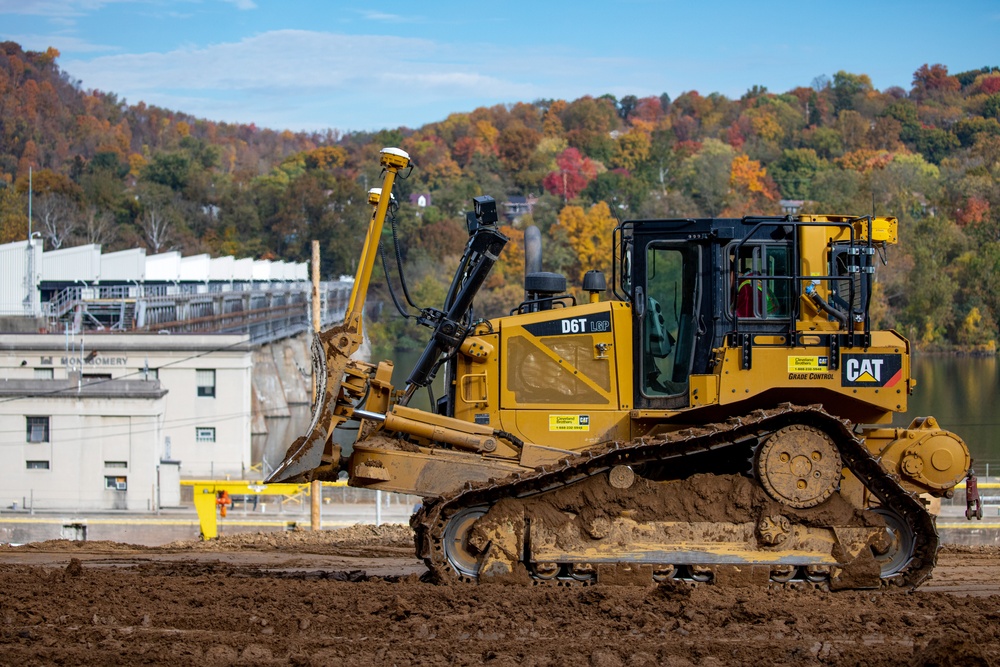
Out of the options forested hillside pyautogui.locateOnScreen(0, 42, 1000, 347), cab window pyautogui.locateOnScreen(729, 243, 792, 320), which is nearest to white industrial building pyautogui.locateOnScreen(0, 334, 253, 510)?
cab window pyautogui.locateOnScreen(729, 243, 792, 320)

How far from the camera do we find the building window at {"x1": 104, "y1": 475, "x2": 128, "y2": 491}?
2953cm

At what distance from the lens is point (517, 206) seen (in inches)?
4564

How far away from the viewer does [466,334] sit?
35.6ft

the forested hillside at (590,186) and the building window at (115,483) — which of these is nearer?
the building window at (115,483)

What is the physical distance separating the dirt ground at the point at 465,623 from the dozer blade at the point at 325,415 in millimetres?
1061

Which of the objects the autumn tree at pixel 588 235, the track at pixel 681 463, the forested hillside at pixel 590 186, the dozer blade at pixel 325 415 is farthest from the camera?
the autumn tree at pixel 588 235

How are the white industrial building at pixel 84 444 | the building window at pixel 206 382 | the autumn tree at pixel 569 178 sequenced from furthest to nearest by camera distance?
the autumn tree at pixel 569 178, the building window at pixel 206 382, the white industrial building at pixel 84 444

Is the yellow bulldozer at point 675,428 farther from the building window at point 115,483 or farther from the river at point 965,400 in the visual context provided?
the building window at point 115,483

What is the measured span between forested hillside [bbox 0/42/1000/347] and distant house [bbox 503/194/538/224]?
58 cm

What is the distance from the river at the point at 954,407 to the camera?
3419 cm

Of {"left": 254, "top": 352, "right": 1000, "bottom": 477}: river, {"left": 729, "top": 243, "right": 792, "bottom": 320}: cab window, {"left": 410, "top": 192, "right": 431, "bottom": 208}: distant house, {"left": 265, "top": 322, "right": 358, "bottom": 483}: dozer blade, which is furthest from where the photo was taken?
{"left": 410, "top": 192, "right": 431, "bottom": 208}: distant house

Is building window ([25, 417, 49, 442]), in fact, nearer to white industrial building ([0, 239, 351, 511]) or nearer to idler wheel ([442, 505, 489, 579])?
white industrial building ([0, 239, 351, 511])

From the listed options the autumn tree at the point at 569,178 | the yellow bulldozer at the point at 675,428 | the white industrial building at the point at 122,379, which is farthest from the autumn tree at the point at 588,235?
the yellow bulldozer at the point at 675,428

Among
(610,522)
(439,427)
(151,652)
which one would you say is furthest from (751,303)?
(151,652)
